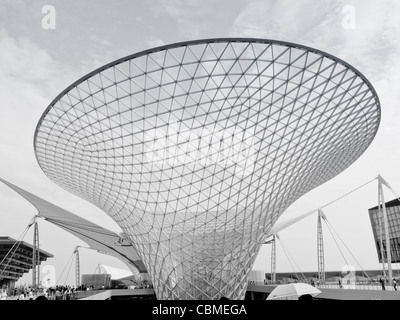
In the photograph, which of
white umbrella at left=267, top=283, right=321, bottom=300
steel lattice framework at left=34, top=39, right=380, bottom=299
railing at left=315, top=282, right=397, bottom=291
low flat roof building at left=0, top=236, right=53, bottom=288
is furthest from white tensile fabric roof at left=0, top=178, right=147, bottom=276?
railing at left=315, top=282, right=397, bottom=291

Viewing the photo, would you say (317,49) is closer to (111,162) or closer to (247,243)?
(111,162)

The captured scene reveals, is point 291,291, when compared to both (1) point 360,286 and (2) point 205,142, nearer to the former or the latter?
(2) point 205,142

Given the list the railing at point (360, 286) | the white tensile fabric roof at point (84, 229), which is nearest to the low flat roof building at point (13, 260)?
the white tensile fabric roof at point (84, 229)

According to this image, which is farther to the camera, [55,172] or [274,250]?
[274,250]

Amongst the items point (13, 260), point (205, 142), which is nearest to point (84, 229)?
point (205, 142)

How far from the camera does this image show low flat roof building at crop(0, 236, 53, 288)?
336ft

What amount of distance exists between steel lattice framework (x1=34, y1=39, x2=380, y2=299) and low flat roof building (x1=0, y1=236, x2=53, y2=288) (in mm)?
69442

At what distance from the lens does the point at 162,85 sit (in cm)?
2859

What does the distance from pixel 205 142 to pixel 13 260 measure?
97001 millimetres

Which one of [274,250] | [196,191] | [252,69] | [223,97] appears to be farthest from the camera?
[274,250]

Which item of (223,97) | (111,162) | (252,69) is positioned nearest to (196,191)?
(111,162)

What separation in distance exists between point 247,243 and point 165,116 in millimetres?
17991

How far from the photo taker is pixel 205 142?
34.8 m

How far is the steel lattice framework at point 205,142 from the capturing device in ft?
90.1
